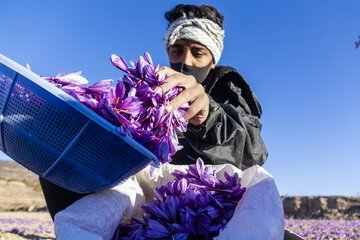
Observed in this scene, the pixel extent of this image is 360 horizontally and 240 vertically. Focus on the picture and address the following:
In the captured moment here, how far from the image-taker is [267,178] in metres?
2.13

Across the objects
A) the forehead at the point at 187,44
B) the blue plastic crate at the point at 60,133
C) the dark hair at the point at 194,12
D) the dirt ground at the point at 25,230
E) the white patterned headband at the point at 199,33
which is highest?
the dark hair at the point at 194,12

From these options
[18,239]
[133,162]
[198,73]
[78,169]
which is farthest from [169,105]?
[18,239]

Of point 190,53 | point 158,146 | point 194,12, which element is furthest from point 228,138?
point 194,12

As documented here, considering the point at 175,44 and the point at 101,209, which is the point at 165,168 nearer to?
the point at 101,209

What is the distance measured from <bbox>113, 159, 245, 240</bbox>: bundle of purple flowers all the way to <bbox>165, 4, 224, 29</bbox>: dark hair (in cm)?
243

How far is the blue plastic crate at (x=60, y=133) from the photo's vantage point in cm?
176

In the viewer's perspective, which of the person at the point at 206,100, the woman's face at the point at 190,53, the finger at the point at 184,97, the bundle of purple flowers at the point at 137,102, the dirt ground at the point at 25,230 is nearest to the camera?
the bundle of purple flowers at the point at 137,102

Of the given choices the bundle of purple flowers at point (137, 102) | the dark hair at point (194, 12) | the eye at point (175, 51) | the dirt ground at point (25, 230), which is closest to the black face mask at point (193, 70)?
the eye at point (175, 51)

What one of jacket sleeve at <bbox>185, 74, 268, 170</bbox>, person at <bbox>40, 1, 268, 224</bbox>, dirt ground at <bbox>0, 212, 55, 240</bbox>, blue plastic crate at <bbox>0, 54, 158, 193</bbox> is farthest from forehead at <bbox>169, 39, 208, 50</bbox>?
dirt ground at <bbox>0, 212, 55, 240</bbox>

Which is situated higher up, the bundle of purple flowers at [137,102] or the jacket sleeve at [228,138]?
the bundle of purple flowers at [137,102]

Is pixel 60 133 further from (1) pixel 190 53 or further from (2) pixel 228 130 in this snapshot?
(1) pixel 190 53

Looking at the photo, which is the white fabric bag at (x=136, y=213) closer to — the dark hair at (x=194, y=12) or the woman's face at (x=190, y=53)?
the woman's face at (x=190, y=53)

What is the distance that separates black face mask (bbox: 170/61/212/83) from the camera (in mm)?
4066

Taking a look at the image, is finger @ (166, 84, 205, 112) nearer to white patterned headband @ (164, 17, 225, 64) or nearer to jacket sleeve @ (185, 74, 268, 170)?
jacket sleeve @ (185, 74, 268, 170)
